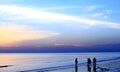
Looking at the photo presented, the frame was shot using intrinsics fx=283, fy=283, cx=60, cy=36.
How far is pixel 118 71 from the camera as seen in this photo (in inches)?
984

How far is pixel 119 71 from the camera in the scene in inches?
985

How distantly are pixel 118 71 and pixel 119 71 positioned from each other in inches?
3.7
